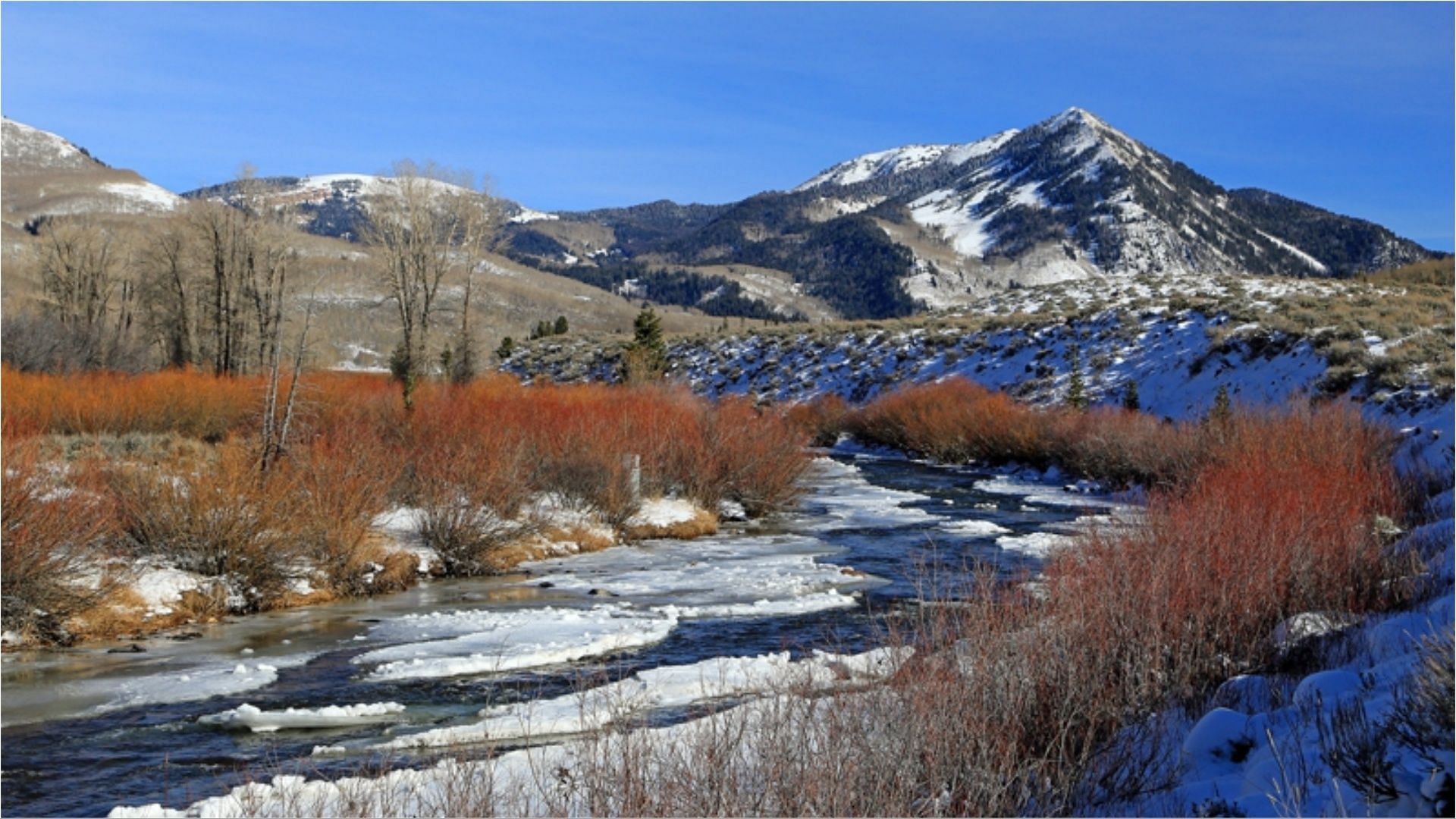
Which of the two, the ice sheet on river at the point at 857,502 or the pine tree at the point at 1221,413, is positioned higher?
the pine tree at the point at 1221,413

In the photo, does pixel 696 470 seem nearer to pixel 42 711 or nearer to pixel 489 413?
pixel 489 413

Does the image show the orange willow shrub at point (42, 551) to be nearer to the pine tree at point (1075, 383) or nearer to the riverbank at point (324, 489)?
the riverbank at point (324, 489)

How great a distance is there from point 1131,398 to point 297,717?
34.4 meters

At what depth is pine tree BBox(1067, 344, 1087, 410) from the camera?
129 ft

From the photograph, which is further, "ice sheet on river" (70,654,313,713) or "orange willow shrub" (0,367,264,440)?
"orange willow shrub" (0,367,264,440)

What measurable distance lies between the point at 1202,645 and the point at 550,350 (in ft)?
243

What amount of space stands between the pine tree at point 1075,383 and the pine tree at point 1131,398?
139cm

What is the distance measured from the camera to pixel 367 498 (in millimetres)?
17172

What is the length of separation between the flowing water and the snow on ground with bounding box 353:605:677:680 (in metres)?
0.04

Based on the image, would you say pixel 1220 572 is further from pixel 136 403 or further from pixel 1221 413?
pixel 136 403

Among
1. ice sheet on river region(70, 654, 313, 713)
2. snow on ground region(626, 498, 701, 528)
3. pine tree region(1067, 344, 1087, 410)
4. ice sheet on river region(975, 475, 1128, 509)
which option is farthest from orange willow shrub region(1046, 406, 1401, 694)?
pine tree region(1067, 344, 1087, 410)

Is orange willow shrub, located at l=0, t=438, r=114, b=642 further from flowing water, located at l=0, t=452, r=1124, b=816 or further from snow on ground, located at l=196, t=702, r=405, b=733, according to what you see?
snow on ground, located at l=196, t=702, r=405, b=733

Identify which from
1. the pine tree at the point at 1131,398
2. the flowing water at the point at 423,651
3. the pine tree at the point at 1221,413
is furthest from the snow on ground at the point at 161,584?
the pine tree at the point at 1131,398

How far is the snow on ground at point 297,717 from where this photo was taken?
9.91m
